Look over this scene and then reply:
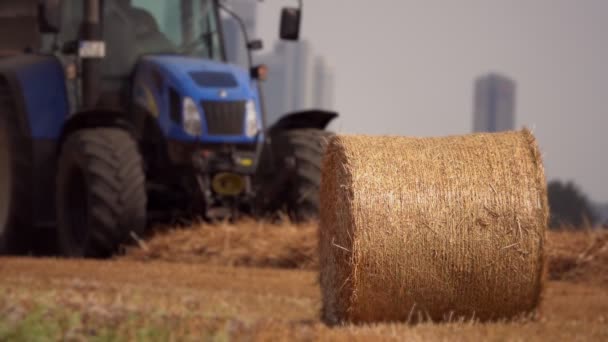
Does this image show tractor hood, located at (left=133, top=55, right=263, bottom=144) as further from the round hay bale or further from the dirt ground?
the round hay bale

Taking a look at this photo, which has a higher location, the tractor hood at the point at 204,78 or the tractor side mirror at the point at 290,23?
Result: the tractor side mirror at the point at 290,23

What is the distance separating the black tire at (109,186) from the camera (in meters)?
11.3

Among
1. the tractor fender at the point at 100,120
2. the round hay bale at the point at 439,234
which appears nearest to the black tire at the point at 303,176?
the tractor fender at the point at 100,120

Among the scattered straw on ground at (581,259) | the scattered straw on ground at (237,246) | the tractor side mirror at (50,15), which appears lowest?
the scattered straw on ground at (237,246)

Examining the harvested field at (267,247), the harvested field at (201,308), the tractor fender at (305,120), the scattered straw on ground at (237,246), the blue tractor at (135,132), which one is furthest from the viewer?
the tractor fender at (305,120)

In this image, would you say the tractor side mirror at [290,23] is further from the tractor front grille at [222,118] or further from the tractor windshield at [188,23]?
the tractor windshield at [188,23]

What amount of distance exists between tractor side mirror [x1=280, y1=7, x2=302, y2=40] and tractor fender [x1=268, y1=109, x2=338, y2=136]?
1151mm

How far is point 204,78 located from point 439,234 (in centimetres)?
590

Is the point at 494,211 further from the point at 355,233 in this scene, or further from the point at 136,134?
the point at 136,134

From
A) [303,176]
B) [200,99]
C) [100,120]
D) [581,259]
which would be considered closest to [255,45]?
[200,99]

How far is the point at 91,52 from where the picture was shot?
12.1m

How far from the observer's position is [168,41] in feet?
42.0

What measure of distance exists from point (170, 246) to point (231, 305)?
4350 millimetres

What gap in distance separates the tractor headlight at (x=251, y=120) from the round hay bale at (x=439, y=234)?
5337 millimetres
